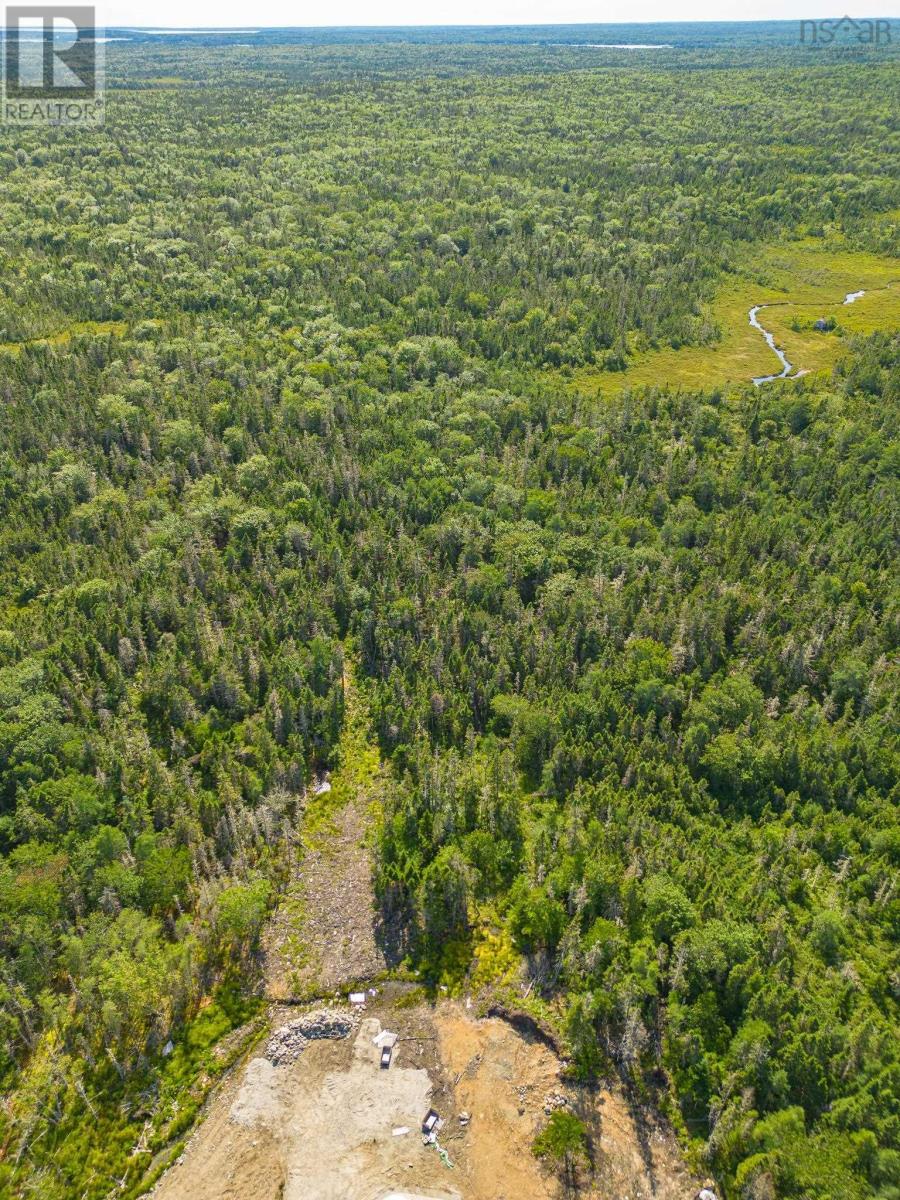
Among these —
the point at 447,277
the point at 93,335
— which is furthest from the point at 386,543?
the point at 447,277

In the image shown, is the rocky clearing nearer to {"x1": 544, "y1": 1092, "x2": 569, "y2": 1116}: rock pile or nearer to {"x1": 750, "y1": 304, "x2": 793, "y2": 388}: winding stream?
{"x1": 544, "y1": 1092, "x2": 569, "y2": 1116}: rock pile

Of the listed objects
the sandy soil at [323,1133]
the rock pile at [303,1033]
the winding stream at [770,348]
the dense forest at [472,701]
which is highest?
the winding stream at [770,348]

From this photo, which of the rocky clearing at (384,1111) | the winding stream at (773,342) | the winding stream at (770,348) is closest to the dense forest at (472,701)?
the rocky clearing at (384,1111)

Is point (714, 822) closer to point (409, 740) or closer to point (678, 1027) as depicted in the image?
point (678, 1027)

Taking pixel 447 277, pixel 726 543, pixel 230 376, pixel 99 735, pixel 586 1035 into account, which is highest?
pixel 447 277

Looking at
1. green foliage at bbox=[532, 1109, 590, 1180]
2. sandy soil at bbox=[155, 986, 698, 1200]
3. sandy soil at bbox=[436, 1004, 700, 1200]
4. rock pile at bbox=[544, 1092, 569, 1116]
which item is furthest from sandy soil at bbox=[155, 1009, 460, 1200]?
rock pile at bbox=[544, 1092, 569, 1116]

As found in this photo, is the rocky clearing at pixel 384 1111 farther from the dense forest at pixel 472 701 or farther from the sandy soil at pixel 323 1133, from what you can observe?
the dense forest at pixel 472 701

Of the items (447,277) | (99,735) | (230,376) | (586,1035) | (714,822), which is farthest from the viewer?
(447,277)

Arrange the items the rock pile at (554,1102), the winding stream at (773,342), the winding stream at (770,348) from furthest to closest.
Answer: the winding stream at (773,342) → the winding stream at (770,348) → the rock pile at (554,1102)
